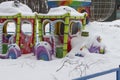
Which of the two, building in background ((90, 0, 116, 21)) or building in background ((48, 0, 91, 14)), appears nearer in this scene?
building in background ((48, 0, 91, 14))

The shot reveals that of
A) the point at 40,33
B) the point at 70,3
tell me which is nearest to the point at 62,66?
the point at 40,33

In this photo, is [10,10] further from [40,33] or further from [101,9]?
[101,9]

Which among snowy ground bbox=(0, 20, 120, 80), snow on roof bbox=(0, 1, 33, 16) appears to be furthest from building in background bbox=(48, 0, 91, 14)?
snowy ground bbox=(0, 20, 120, 80)

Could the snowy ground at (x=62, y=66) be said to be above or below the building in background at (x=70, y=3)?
below

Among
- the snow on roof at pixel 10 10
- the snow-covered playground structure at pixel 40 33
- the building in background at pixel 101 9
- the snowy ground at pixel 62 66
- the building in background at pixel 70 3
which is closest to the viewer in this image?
the snowy ground at pixel 62 66

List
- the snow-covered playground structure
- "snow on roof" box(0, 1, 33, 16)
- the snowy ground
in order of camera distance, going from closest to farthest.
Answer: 1. the snowy ground
2. the snow-covered playground structure
3. "snow on roof" box(0, 1, 33, 16)

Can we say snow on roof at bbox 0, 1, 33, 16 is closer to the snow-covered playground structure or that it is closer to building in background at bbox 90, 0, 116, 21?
the snow-covered playground structure

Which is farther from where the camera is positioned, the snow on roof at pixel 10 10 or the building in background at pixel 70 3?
the building in background at pixel 70 3

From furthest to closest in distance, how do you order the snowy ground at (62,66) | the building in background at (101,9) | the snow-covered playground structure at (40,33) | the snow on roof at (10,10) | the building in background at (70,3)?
the building in background at (101,9)
the building in background at (70,3)
the snow on roof at (10,10)
the snow-covered playground structure at (40,33)
the snowy ground at (62,66)

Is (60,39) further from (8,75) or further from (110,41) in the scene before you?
(8,75)

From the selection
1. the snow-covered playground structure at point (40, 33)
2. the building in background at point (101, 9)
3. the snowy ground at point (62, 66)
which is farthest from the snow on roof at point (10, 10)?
the building in background at point (101, 9)

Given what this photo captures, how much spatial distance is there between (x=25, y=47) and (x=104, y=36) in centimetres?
347

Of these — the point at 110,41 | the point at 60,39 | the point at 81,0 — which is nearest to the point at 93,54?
the point at 60,39

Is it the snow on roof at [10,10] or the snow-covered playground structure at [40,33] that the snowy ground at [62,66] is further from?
the snow on roof at [10,10]
